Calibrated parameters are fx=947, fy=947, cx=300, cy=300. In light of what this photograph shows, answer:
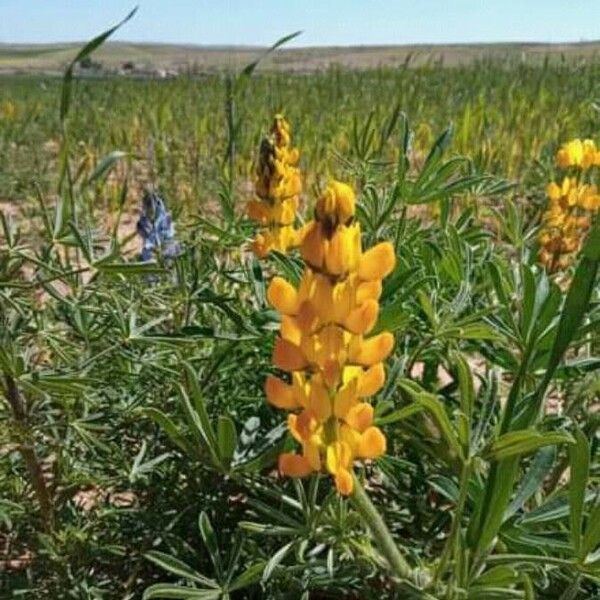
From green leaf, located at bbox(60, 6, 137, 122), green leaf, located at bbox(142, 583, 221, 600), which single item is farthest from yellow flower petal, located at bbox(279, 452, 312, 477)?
green leaf, located at bbox(60, 6, 137, 122)

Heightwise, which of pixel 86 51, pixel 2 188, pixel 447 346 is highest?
pixel 86 51

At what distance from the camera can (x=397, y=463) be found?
1016mm

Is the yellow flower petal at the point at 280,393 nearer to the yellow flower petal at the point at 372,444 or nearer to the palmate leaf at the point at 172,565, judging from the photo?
the yellow flower petal at the point at 372,444

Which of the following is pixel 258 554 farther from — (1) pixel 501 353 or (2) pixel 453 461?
(1) pixel 501 353

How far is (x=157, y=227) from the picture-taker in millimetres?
1525

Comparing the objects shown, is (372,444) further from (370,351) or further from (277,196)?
(277,196)

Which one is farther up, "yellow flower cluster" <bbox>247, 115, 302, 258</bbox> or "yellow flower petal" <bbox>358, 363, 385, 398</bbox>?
"yellow flower cluster" <bbox>247, 115, 302, 258</bbox>

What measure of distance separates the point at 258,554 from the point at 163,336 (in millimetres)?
253

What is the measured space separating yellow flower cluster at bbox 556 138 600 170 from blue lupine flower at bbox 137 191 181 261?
0.62 metres

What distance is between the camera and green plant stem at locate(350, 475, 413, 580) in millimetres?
738

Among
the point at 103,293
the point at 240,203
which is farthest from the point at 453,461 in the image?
the point at 240,203

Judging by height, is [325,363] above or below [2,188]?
above

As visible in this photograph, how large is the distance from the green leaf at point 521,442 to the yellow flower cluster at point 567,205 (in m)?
0.78

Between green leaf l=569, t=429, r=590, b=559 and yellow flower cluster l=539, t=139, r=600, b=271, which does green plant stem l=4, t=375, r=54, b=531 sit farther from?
yellow flower cluster l=539, t=139, r=600, b=271
